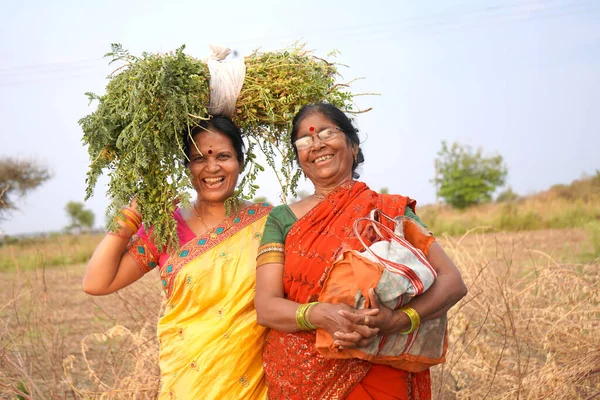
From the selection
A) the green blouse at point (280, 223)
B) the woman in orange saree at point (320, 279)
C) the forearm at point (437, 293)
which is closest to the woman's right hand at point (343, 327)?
the woman in orange saree at point (320, 279)

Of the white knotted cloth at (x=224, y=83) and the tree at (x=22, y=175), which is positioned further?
the tree at (x=22, y=175)

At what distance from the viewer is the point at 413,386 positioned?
2699 millimetres

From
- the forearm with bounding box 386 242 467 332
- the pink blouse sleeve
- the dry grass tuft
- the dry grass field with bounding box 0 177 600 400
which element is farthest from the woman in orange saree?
the dry grass field with bounding box 0 177 600 400

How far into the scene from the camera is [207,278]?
3.06 meters

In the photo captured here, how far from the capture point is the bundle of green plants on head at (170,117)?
114 inches

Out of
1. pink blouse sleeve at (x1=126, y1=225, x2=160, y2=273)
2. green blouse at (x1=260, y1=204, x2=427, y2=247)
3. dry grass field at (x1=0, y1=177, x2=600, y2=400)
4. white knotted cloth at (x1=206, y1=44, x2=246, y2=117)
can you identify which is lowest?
dry grass field at (x1=0, y1=177, x2=600, y2=400)

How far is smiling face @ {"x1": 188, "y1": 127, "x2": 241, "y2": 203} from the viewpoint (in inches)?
121

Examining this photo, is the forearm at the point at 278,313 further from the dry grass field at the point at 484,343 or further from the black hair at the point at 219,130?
the dry grass field at the point at 484,343

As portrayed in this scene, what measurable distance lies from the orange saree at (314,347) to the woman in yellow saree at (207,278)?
10.3 inches

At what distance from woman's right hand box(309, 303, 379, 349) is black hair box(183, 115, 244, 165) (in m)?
1.13

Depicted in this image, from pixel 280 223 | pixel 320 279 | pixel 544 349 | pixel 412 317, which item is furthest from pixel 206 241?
pixel 544 349

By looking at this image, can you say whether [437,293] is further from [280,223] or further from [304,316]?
[280,223]

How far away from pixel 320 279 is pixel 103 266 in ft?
4.06

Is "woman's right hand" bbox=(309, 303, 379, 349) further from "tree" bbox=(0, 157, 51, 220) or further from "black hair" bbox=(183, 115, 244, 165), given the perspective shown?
"tree" bbox=(0, 157, 51, 220)
